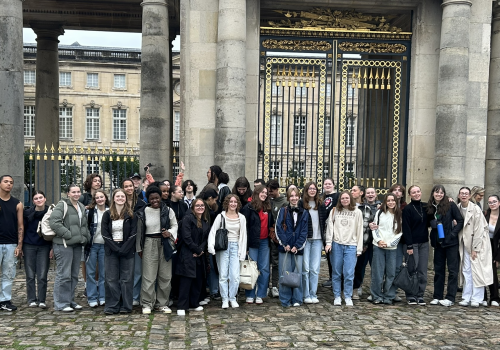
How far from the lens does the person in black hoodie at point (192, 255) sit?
814cm

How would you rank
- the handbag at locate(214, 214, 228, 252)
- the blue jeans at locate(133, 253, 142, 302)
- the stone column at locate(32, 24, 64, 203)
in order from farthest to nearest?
1. the stone column at locate(32, 24, 64, 203)
2. the blue jeans at locate(133, 253, 142, 302)
3. the handbag at locate(214, 214, 228, 252)

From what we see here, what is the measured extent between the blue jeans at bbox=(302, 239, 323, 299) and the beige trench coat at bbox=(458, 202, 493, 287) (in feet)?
7.44

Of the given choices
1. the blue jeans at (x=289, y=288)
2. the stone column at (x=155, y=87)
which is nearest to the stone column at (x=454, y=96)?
the blue jeans at (x=289, y=288)

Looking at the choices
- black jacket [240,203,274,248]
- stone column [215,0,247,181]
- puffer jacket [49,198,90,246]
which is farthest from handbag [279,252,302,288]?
stone column [215,0,247,181]

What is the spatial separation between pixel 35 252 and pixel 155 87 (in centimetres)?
561

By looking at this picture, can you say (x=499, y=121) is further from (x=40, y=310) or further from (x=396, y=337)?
(x=40, y=310)

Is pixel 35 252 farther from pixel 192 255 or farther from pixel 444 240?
pixel 444 240

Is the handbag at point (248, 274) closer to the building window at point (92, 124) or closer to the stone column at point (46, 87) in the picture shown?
the stone column at point (46, 87)

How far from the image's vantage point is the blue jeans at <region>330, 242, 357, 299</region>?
880 centimetres

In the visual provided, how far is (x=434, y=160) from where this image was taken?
1258 cm

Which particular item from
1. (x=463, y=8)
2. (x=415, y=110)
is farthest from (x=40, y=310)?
(x=463, y=8)

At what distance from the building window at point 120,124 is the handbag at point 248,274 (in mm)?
44559

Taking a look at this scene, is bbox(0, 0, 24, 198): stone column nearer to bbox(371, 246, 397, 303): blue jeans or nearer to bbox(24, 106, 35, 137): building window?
bbox(371, 246, 397, 303): blue jeans

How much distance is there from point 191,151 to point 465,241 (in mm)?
5877
